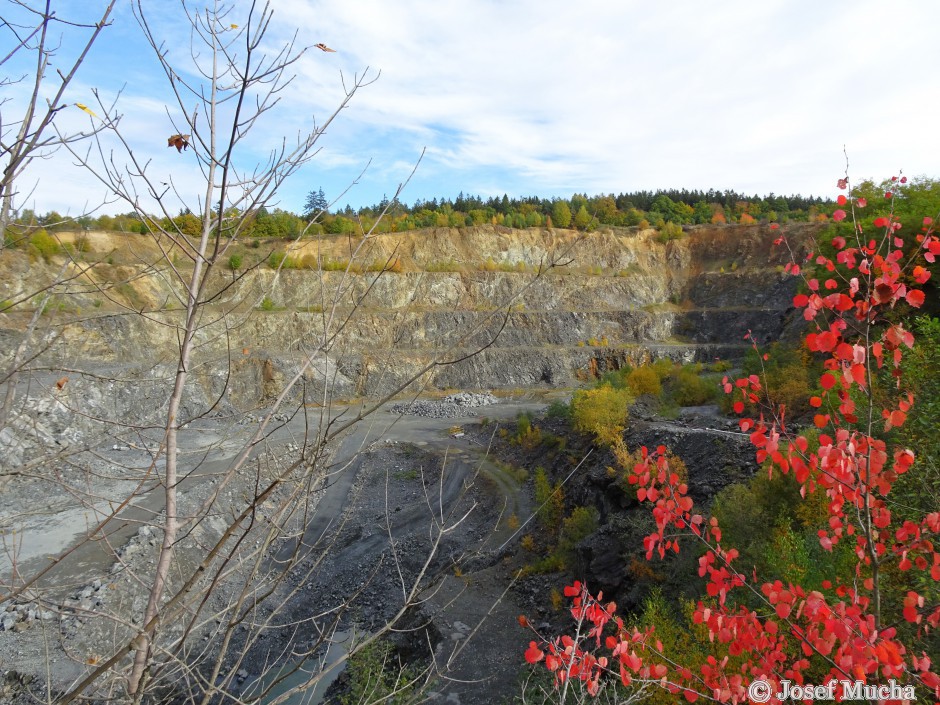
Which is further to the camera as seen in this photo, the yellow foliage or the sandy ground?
the yellow foliage

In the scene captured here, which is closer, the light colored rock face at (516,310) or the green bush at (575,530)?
the green bush at (575,530)

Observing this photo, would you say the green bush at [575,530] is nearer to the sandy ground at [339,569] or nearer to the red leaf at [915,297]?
the sandy ground at [339,569]

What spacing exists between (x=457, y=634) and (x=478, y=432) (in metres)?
15.2

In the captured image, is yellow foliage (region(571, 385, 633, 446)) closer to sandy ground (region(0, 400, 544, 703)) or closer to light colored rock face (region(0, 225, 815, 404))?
sandy ground (region(0, 400, 544, 703))

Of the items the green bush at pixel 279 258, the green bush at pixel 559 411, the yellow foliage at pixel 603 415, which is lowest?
the green bush at pixel 559 411

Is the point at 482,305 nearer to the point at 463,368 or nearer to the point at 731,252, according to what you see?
the point at 463,368

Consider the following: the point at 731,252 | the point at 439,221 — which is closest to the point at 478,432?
the point at 439,221

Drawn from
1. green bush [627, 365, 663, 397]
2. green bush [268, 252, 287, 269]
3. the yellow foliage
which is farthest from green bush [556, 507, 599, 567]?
green bush [627, 365, 663, 397]

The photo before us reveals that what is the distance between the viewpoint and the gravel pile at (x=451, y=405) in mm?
30719

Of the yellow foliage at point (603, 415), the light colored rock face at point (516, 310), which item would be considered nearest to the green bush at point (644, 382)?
the yellow foliage at point (603, 415)

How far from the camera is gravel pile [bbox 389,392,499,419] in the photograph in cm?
3072

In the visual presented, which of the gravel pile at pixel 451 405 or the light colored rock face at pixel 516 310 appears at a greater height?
the light colored rock face at pixel 516 310

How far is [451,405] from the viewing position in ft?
105

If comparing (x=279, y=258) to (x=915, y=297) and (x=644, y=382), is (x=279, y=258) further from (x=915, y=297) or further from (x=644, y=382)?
(x=644, y=382)
